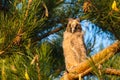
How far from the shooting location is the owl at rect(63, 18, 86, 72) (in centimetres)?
191

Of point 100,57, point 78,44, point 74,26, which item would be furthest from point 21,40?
point 78,44

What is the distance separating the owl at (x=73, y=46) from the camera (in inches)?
75.1

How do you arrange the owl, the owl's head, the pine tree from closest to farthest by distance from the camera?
the pine tree < the owl's head < the owl

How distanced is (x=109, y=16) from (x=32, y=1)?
0.85 feet

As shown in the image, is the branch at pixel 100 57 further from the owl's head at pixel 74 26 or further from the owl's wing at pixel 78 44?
the owl's wing at pixel 78 44

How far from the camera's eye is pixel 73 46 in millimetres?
2094

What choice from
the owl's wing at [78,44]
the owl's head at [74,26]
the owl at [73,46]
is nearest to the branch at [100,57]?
the owl's head at [74,26]

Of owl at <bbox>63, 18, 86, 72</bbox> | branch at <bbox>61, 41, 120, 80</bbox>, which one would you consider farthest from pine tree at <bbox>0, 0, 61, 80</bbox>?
owl at <bbox>63, 18, 86, 72</bbox>

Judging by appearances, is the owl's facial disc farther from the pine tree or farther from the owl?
the pine tree

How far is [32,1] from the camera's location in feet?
4.32

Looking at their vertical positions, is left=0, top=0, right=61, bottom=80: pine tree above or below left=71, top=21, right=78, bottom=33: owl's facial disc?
above

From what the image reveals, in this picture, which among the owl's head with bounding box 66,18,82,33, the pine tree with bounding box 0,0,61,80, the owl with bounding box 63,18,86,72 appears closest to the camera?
the pine tree with bounding box 0,0,61,80

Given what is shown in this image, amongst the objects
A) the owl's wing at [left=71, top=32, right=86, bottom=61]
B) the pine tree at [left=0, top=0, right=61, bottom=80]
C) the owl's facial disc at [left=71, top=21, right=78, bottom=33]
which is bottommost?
the owl's wing at [left=71, top=32, right=86, bottom=61]

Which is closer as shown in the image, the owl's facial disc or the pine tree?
the pine tree
